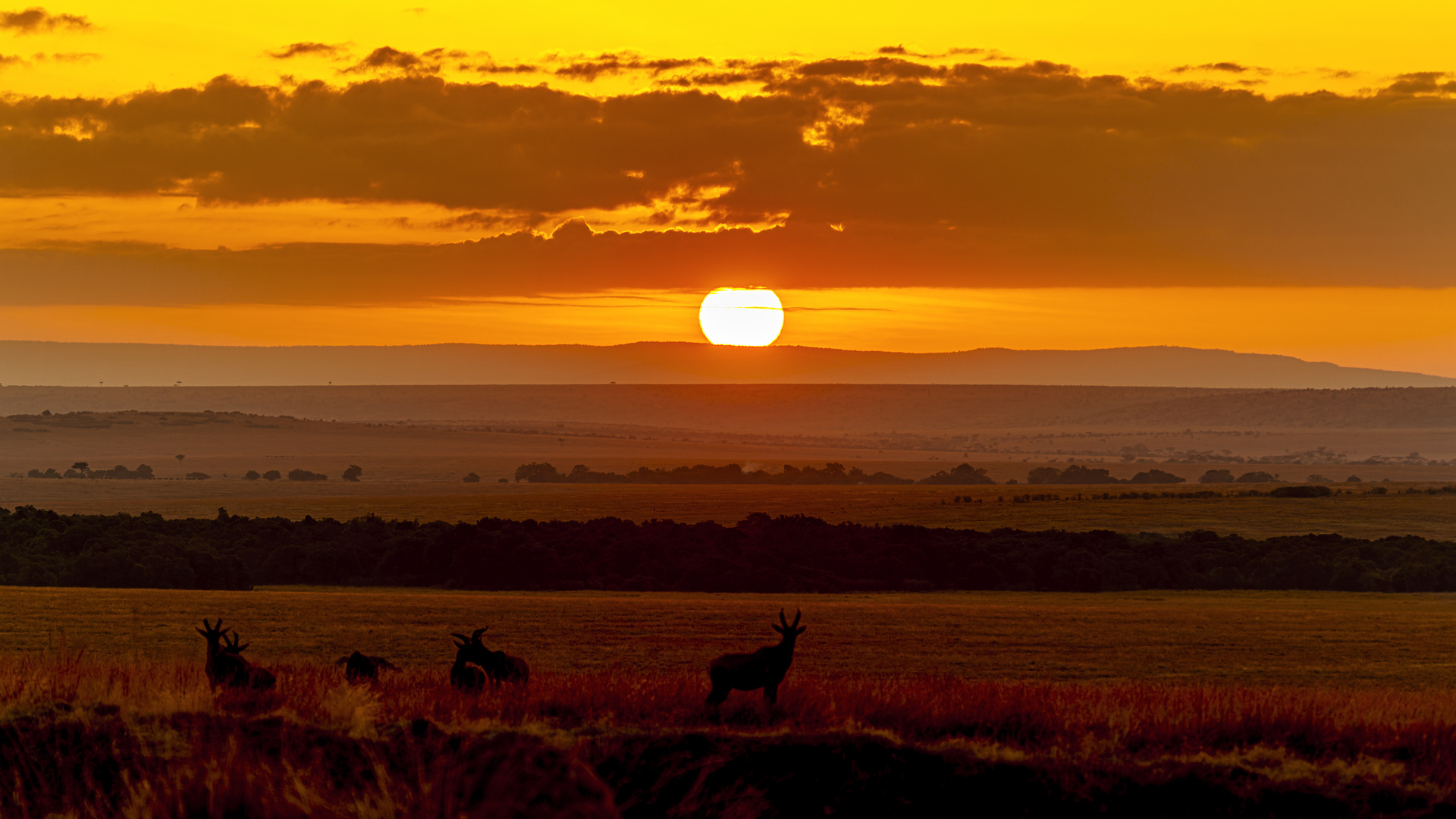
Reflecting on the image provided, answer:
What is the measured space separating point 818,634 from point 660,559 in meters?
23.8

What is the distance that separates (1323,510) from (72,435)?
156 m

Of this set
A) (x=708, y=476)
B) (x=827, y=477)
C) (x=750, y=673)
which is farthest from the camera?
(x=708, y=476)

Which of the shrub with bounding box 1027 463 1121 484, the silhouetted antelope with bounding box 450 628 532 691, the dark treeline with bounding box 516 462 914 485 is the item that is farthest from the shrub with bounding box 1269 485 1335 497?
the silhouetted antelope with bounding box 450 628 532 691

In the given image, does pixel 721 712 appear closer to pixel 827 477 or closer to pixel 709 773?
pixel 709 773

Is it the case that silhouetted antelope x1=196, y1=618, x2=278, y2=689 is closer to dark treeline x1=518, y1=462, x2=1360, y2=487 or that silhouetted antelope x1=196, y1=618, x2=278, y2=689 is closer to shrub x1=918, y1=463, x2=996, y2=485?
dark treeline x1=518, y1=462, x2=1360, y2=487

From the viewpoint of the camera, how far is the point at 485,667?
15.2 m

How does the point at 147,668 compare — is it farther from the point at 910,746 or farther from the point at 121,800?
the point at 910,746

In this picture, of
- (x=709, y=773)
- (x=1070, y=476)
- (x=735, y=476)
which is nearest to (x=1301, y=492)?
(x=1070, y=476)

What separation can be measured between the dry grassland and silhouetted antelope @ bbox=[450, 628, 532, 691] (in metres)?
8.41

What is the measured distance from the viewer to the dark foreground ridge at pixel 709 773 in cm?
1109

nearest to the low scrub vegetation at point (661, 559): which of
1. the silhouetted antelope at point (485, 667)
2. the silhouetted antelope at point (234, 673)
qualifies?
the silhouetted antelope at point (485, 667)

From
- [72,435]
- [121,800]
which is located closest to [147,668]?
[121,800]

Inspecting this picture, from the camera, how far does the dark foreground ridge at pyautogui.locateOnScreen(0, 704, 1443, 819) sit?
437 inches

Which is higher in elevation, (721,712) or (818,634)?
(721,712)
